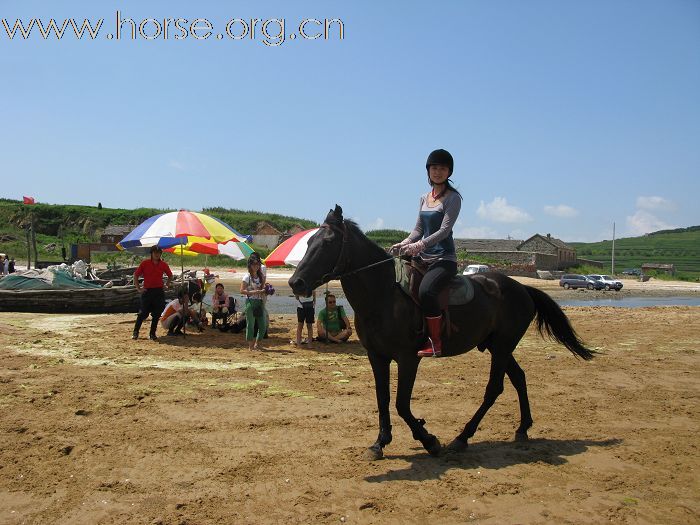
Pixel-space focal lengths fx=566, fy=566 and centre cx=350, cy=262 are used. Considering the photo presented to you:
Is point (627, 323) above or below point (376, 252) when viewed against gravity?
below

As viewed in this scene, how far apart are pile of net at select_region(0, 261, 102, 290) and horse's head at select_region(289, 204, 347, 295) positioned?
57.0 feet

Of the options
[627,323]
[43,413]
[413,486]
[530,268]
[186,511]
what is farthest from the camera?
[530,268]

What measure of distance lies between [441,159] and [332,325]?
8288 millimetres

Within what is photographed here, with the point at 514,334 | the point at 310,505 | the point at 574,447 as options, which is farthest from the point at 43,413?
the point at 574,447

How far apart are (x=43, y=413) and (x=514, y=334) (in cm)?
545

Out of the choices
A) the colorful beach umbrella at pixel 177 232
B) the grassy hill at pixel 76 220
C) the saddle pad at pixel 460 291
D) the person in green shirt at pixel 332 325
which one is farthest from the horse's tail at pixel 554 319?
the grassy hill at pixel 76 220

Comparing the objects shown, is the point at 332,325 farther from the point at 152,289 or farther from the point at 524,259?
the point at 524,259

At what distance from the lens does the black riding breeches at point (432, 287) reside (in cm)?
531

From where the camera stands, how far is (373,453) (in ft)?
17.2

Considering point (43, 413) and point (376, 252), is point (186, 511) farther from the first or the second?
point (43, 413)

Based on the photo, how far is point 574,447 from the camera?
5.77 meters

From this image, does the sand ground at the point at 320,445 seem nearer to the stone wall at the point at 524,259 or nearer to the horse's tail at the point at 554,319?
the horse's tail at the point at 554,319

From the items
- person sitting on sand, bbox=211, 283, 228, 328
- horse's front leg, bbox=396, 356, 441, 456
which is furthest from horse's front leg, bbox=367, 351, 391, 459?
person sitting on sand, bbox=211, 283, 228, 328

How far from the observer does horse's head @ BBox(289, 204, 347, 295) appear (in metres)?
5.02
